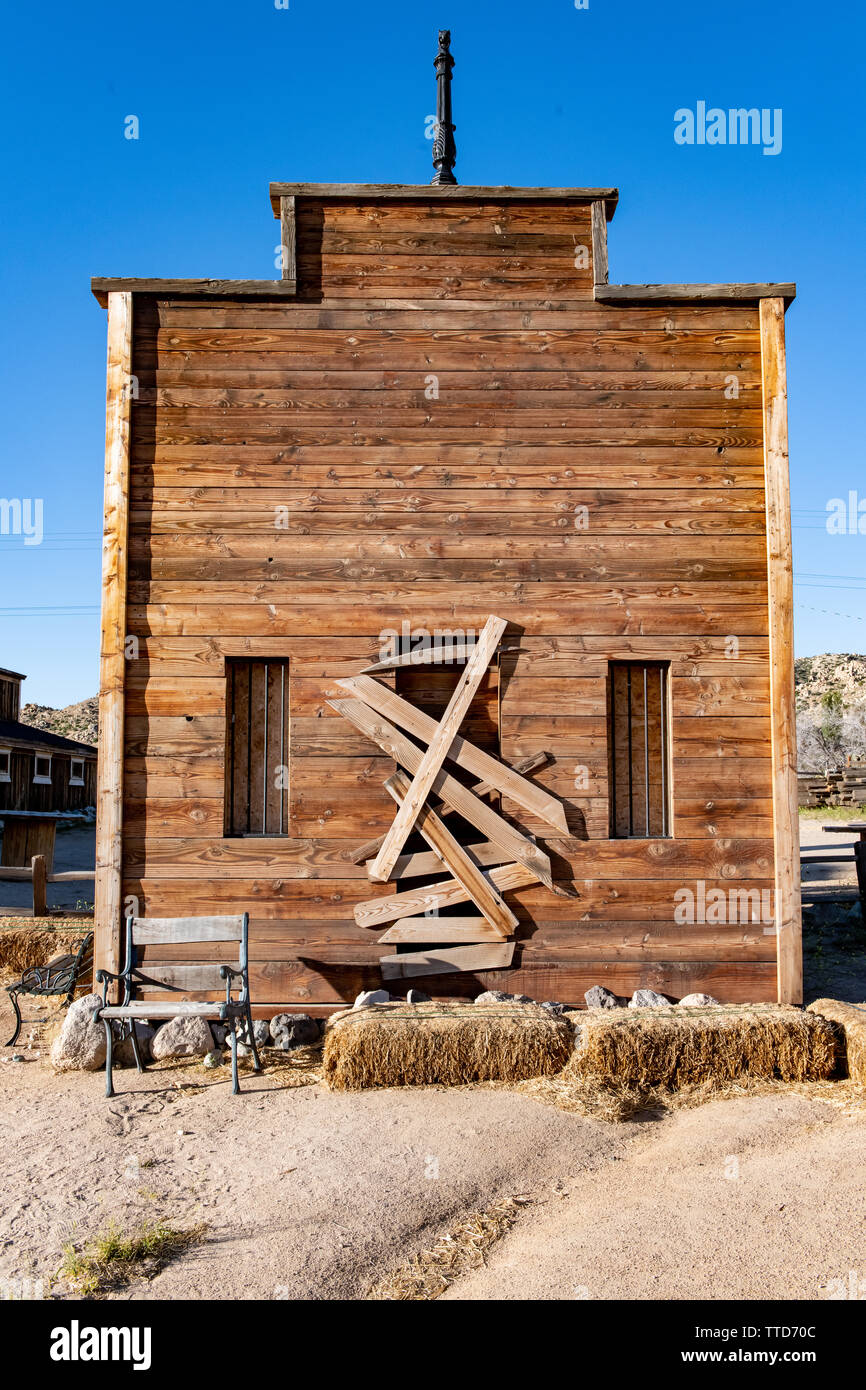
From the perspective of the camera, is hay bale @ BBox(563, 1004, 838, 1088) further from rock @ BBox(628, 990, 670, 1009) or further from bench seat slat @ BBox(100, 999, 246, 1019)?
bench seat slat @ BBox(100, 999, 246, 1019)

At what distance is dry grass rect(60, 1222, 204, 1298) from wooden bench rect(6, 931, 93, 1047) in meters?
4.68

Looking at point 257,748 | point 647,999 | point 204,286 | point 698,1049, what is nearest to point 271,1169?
point 698,1049

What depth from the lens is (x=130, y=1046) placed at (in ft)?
26.6

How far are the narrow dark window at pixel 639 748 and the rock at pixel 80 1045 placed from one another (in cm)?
475

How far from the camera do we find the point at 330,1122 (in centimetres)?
655

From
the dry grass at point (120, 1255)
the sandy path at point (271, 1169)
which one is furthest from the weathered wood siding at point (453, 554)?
the dry grass at point (120, 1255)

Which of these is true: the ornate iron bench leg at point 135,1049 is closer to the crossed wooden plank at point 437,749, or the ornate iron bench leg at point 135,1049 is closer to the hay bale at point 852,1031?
the crossed wooden plank at point 437,749

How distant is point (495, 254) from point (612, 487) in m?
2.46

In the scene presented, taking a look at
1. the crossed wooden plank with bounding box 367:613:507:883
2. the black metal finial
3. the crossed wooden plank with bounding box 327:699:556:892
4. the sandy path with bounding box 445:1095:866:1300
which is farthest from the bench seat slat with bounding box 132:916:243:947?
the black metal finial

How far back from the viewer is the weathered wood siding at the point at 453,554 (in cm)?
864

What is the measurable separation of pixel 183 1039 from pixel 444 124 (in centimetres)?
933

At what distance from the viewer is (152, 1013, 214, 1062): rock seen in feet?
→ 26.8

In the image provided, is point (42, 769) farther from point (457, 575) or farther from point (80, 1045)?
point (457, 575)
